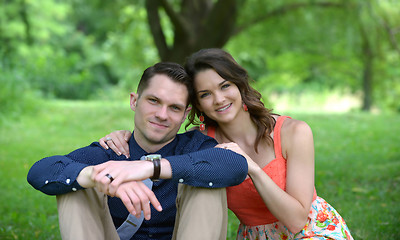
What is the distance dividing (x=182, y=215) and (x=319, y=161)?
5121 mm

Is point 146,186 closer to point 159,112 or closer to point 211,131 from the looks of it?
point 159,112

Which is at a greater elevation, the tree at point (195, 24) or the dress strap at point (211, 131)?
the tree at point (195, 24)

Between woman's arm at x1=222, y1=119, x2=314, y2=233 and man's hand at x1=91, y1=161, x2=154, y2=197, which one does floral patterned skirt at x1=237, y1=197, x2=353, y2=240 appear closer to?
woman's arm at x1=222, y1=119, x2=314, y2=233

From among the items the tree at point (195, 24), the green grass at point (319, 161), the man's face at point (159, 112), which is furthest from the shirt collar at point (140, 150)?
the tree at point (195, 24)

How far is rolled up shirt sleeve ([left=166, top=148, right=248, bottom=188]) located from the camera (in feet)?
7.92

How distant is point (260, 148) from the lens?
302 centimetres

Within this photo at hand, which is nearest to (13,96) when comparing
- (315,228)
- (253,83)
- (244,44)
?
(244,44)

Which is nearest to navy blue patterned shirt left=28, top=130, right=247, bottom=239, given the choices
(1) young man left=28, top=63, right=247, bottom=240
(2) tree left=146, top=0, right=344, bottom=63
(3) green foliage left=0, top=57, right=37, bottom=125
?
(1) young man left=28, top=63, right=247, bottom=240

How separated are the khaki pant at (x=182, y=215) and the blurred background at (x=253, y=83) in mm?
1565

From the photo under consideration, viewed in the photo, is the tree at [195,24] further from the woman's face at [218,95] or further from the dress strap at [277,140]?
the dress strap at [277,140]

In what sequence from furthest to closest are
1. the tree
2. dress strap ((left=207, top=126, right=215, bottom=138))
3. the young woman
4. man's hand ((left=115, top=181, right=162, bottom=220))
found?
the tree, dress strap ((left=207, top=126, right=215, bottom=138)), the young woman, man's hand ((left=115, top=181, right=162, bottom=220))

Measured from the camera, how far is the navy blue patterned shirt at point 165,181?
2.42 metres

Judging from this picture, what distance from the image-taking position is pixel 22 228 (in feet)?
13.5

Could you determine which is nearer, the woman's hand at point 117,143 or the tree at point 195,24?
the woman's hand at point 117,143
